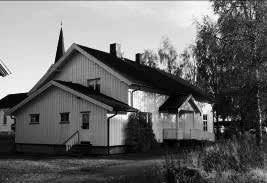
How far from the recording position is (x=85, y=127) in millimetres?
24859

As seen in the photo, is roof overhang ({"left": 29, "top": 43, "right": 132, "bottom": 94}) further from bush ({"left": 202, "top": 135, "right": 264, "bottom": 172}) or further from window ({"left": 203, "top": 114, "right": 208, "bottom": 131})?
window ({"left": 203, "top": 114, "right": 208, "bottom": 131})

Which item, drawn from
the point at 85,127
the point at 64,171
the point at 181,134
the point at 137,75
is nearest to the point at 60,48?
A: the point at 137,75

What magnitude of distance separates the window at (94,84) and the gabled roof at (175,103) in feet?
17.7

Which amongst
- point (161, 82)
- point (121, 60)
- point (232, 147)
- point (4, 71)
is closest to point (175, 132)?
point (161, 82)

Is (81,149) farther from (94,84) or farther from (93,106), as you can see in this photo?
(94,84)

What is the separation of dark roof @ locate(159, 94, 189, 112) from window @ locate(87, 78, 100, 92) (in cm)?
540

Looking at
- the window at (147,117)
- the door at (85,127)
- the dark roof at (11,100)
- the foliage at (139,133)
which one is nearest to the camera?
the door at (85,127)

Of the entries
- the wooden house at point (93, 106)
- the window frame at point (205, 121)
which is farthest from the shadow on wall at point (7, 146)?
the window frame at point (205, 121)

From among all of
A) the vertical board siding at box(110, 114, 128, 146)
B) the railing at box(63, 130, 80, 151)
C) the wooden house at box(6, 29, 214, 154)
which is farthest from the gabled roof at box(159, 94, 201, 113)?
the railing at box(63, 130, 80, 151)

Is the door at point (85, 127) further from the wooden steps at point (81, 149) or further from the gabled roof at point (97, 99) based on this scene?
the gabled roof at point (97, 99)

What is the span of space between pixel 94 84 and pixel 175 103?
667 cm

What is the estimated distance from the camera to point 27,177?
14102 millimetres

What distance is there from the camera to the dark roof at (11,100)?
57.8 meters

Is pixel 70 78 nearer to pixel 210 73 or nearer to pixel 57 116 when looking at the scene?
pixel 57 116
